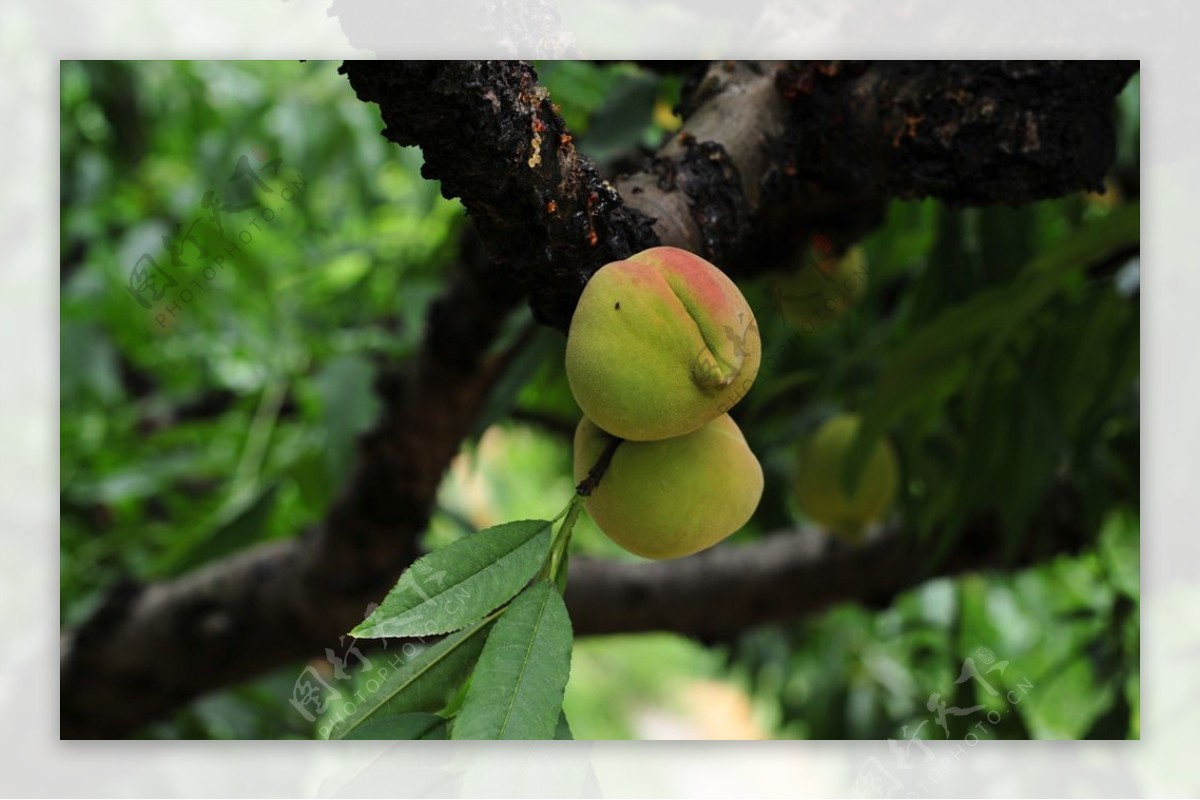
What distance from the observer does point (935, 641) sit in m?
1.80

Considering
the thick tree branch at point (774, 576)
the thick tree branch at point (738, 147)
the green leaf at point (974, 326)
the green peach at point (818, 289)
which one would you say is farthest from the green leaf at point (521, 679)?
the thick tree branch at point (774, 576)

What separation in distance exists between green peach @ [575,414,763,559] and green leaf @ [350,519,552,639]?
0.04 metres

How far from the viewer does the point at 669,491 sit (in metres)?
0.52

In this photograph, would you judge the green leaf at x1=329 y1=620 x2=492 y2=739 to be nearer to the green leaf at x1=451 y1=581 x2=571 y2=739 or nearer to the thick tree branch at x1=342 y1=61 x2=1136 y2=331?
the green leaf at x1=451 y1=581 x2=571 y2=739

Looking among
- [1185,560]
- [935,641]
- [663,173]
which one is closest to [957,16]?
[663,173]

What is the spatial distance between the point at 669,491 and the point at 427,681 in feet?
0.45

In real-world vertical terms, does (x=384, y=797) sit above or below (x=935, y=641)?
above

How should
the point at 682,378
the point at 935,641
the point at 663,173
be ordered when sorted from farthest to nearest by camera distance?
1. the point at 935,641
2. the point at 663,173
3. the point at 682,378

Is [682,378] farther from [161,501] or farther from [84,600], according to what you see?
[161,501]

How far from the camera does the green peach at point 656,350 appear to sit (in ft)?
1.55

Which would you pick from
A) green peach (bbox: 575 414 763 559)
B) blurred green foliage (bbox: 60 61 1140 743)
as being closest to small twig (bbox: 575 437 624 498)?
green peach (bbox: 575 414 763 559)

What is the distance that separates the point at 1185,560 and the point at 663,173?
0.66 m

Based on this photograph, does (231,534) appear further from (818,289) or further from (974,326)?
(974,326)

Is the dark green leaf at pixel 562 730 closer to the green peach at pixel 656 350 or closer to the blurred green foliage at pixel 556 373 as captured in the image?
the green peach at pixel 656 350
